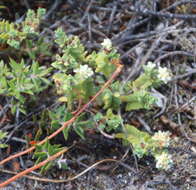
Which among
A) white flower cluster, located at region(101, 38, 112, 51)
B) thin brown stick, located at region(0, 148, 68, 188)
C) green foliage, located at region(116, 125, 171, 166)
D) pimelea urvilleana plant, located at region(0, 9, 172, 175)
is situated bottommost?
thin brown stick, located at region(0, 148, 68, 188)

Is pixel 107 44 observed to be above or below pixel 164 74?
above

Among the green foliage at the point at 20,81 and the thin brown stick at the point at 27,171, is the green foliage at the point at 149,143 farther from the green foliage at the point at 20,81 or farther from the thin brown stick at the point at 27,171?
the green foliage at the point at 20,81

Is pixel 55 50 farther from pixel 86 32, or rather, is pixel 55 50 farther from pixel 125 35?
pixel 125 35

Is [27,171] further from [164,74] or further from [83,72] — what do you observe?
[164,74]

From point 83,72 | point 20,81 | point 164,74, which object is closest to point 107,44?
point 83,72

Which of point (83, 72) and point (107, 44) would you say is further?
point (107, 44)

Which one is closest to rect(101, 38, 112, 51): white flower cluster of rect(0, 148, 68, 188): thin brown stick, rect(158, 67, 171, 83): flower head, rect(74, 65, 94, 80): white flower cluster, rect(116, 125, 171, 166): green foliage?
rect(74, 65, 94, 80): white flower cluster

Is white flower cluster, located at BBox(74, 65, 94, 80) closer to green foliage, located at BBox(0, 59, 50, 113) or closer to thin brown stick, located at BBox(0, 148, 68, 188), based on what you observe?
green foliage, located at BBox(0, 59, 50, 113)

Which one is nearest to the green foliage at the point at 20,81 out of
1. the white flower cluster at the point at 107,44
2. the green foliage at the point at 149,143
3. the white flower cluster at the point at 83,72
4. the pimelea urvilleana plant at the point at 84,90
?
the pimelea urvilleana plant at the point at 84,90

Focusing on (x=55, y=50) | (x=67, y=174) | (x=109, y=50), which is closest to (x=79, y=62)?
(x=109, y=50)
